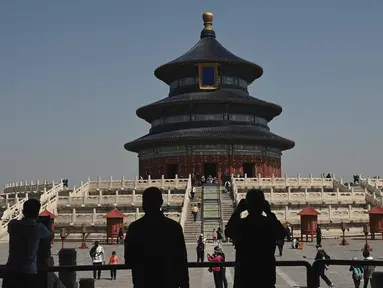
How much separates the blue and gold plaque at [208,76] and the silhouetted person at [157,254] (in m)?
50.6

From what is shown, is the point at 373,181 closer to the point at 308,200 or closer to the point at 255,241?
the point at 308,200

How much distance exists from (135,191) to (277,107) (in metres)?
21.9

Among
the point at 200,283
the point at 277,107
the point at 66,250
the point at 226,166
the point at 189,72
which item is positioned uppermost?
the point at 189,72

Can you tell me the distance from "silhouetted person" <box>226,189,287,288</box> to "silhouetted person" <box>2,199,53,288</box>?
225cm

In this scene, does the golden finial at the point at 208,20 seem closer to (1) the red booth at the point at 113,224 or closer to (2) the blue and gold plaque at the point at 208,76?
(2) the blue and gold plaque at the point at 208,76

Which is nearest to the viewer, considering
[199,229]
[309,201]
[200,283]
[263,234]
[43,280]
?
[263,234]

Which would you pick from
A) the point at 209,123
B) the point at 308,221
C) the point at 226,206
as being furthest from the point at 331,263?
the point at 209,123

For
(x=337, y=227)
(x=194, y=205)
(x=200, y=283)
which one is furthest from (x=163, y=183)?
(x=200, y=283)

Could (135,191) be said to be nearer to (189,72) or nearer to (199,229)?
(199,229)

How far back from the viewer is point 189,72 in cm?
5753

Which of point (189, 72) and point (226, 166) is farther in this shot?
point (189, 72)

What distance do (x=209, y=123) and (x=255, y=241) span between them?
158 ft

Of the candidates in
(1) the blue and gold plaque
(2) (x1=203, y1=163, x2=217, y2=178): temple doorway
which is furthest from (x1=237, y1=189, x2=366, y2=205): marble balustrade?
(1) the blue and gold plaque

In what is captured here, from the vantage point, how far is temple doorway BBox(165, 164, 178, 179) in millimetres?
53375
